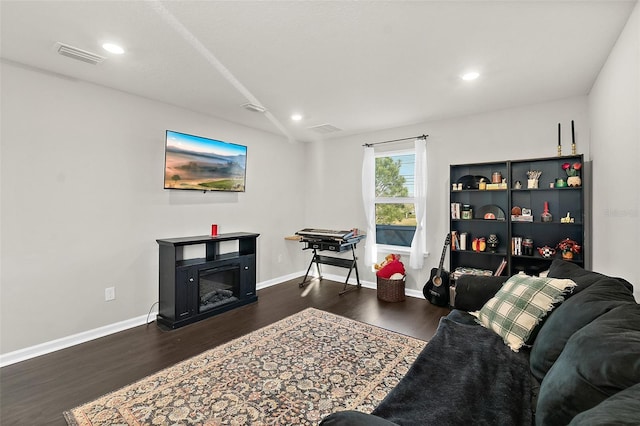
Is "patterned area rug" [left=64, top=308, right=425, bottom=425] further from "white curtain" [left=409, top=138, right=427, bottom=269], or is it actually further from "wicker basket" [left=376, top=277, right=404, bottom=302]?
"white curtain" [left=409, top=138, right=427, bottom=269]

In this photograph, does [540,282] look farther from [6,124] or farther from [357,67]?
[6,124]

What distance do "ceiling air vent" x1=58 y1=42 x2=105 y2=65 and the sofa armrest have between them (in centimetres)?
345

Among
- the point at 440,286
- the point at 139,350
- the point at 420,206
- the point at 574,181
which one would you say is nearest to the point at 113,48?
the point at 139,350

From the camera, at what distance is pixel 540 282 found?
187 cm

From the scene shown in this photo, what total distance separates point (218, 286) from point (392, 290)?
2280mm

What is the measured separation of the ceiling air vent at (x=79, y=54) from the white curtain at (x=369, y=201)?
3.45m

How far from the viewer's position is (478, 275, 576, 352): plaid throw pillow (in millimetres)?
1726

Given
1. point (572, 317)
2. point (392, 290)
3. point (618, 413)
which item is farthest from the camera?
point (392, 290)

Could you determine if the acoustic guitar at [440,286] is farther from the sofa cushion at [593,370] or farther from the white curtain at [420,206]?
the sofa cushion at [593,370]

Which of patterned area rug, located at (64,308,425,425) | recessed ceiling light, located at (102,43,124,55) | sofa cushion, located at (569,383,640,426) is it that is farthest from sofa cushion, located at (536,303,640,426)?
recessed ceiling light, located at (102,43,124,55)

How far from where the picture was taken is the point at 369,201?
4750mm

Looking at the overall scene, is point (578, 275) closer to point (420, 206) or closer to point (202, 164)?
point (420, 206)

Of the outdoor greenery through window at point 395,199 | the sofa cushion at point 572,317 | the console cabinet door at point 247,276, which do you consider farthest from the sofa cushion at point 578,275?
the console cabinet door at point 247,276

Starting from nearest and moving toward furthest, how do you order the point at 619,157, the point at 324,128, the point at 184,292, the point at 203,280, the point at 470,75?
the point at 619,157
the point at 470,75
the point at 184,292
the point at 203,280
the point at 324,128
